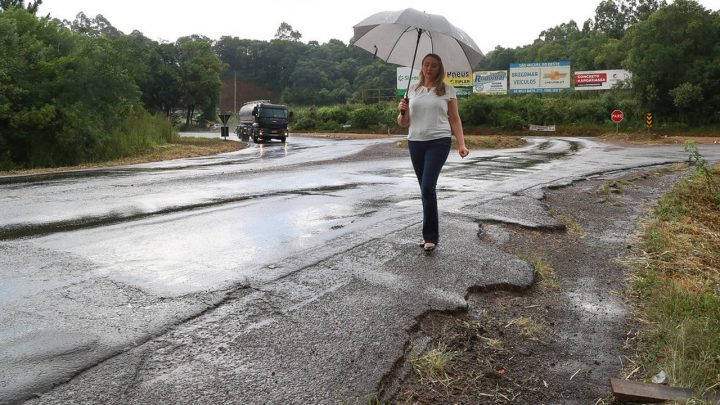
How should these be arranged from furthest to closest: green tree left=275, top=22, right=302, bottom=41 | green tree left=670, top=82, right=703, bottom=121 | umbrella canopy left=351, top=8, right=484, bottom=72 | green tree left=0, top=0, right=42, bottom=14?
green tree left=275, top=22, right=302, bottom=41 < green tree left=670, top=82, right=703, bottom=121 < green tree left=0, top=0, right=42, bottom=14 < umbrella canopy left=351, top=8, right=484, bottom=72

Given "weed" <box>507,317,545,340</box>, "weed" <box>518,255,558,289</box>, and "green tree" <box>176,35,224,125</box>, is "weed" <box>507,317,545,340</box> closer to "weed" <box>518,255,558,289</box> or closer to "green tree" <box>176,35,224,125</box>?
"weed" <box>518,255,558,289</box>

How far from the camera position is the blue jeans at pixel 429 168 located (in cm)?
532

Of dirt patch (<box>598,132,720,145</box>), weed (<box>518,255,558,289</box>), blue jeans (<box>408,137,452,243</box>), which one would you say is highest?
dirt patch (<box>598,132,720,145</box>)

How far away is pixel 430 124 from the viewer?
527 cm

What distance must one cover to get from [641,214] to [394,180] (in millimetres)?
4870

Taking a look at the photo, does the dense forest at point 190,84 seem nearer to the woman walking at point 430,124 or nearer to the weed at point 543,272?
the woman walking at point 430,124

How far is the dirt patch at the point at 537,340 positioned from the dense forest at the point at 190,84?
15.9 m

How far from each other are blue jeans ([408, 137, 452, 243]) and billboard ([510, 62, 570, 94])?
48.7m

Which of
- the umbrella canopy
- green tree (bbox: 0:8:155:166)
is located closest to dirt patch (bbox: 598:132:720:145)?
green tree (bbox: 0:8:155:166)

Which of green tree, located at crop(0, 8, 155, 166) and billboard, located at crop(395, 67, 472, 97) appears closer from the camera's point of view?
green tree, located at crop(0, 8, 155, 166)

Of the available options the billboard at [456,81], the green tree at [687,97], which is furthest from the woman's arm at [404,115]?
the billboard at [456,81]

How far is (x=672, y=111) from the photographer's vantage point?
133 feet

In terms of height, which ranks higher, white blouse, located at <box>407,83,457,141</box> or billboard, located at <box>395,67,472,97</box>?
billboard, located at <box>395,67,472,97</box>

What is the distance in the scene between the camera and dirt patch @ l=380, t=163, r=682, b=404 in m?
2.85
